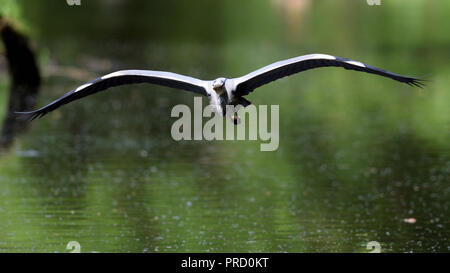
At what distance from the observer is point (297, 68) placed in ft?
45.8

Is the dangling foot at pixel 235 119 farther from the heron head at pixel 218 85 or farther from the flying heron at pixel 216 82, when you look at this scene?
the heron head at pixel 218 85

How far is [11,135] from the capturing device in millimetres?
29344

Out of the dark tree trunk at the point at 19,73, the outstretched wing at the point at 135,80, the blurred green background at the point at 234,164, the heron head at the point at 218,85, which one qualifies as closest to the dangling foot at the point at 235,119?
the heron head at the point at 218,85

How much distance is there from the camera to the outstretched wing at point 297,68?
13.2 m

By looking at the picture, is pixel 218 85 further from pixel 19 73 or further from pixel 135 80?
pixel 19 73

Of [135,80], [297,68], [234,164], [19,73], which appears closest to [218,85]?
[297,68]

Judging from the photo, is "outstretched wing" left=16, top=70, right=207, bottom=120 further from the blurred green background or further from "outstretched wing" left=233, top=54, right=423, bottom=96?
the blurred green background

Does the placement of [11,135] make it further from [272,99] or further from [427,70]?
[427,70]

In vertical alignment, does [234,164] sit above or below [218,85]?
below

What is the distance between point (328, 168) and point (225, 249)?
329 inches

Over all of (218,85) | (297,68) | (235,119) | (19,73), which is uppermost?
(19,73)

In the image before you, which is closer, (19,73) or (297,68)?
(297,68)

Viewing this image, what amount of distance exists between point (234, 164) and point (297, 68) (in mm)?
11510

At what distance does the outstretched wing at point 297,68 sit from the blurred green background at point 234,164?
4100mm
